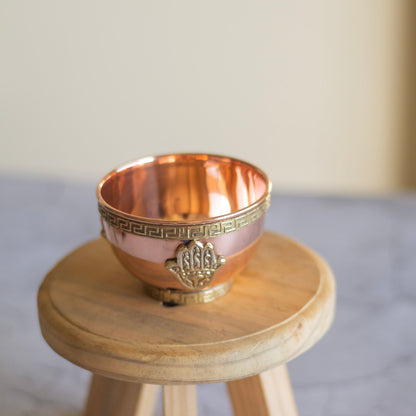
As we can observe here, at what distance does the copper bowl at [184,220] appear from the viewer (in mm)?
549

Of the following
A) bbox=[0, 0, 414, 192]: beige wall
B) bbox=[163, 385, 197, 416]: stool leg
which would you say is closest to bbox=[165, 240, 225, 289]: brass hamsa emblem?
bbox=[163, 385, 197, 416]: stool leg

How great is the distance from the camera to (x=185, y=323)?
574 mm

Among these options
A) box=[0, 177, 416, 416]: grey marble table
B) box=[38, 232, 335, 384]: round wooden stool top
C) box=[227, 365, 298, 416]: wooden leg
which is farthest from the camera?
box=[0, 177, 416, 416]: grey marble table

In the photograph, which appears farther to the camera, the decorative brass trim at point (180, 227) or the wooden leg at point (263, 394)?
the wooden leg at point (263, 394)

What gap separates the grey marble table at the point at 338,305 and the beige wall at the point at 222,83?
0.51 ft

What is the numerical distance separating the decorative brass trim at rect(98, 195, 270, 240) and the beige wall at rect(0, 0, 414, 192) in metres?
1.12

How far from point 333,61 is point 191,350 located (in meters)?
1.23

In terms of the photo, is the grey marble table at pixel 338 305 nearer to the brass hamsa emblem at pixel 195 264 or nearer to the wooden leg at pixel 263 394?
the wooden leg at pixel 263 394

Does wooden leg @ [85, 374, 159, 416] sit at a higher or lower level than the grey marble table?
higher

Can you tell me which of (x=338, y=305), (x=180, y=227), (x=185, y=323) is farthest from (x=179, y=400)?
(x=338, y=305)

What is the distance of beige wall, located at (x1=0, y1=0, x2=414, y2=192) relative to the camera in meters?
Answer: 1.56

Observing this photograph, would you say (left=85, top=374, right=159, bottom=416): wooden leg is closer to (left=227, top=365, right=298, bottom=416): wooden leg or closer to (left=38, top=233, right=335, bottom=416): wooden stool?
(left=38, top=233, right=335, bottom=416): wooden stool

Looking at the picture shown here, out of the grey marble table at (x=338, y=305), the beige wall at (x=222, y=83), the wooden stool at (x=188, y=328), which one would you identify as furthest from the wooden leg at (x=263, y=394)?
the beige wall at (x=222, y=83)

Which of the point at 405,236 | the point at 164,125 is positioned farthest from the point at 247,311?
the point at 164,125
